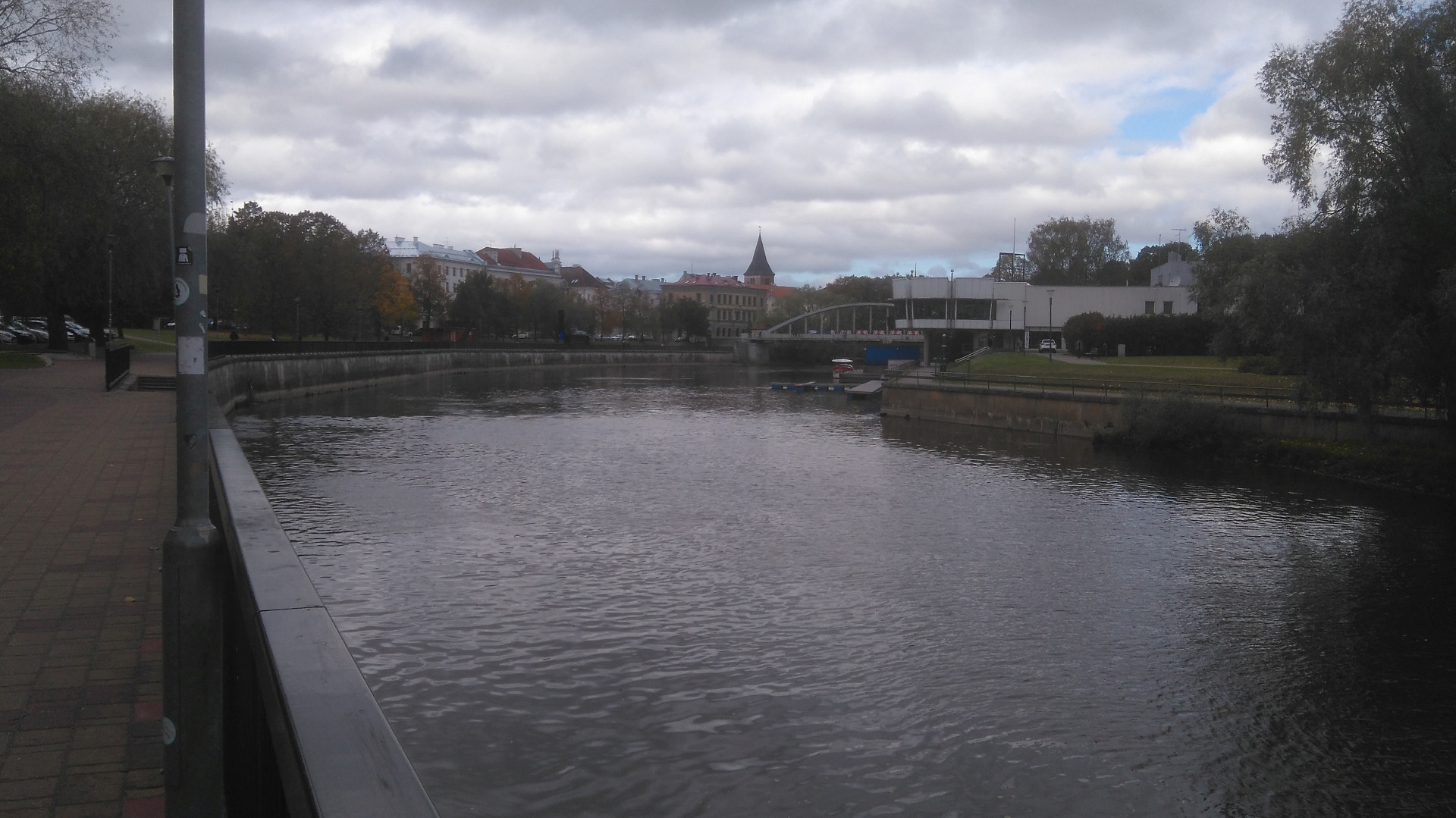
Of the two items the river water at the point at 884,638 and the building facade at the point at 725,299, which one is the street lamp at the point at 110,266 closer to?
the river water at the point at 884,638

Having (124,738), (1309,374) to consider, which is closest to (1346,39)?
(1309,374)

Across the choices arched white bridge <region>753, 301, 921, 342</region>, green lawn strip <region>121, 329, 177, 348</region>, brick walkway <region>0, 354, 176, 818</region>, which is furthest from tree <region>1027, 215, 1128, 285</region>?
brick walkway <region>0, 354, 176, 818</region>

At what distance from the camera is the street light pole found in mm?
4160

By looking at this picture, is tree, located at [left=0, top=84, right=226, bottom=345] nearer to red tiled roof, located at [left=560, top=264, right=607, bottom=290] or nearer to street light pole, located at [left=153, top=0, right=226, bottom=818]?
street light pole, located at [left=153, top=0, right=226, bottom=818]

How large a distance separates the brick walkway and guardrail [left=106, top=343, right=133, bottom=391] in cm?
1518

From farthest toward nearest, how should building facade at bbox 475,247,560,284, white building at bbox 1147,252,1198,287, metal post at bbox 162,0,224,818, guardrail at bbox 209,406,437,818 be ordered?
building facade at bbox 475,247,560,284 < white building at bbox 1147,252,1198,287 < metal post at bbox 162,0,224,818 < guardrail at bbox 209,406,437,818

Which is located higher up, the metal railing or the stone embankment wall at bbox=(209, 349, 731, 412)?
the metal railing

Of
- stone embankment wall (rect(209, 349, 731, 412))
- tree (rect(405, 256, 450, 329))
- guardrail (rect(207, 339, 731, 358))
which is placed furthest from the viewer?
tree (rect(405, 256, 450, 329))

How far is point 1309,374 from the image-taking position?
26.5 meters

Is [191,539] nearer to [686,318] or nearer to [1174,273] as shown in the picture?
[1174,273]

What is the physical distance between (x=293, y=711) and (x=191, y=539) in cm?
158

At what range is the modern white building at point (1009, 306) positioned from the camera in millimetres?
88812

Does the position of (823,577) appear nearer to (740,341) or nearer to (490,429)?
(490,429)

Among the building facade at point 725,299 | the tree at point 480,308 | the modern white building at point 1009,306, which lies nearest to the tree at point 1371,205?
the modern white building at point 1009,306
